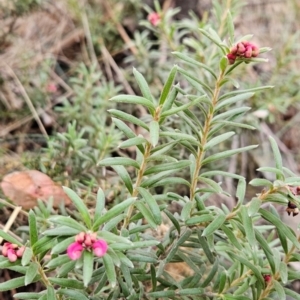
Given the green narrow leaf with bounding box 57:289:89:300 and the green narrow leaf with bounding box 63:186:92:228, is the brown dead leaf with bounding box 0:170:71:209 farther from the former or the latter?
the green narrow leaf with bounding box 63:186:92:228

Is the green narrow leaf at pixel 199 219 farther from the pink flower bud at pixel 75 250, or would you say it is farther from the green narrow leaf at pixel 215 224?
the pink flower bud at pixel 75 250

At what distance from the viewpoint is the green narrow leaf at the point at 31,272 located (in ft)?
3.38

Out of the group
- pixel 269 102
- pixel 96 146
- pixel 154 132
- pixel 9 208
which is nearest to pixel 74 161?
pixel 96 146

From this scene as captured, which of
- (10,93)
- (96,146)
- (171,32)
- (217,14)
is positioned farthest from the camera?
(10,93)

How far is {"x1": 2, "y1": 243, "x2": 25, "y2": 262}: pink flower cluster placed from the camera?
104 centimetres

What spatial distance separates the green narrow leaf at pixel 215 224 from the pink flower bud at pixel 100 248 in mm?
301

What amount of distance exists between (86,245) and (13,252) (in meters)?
0.20

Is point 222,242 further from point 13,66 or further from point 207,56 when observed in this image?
point 13,66

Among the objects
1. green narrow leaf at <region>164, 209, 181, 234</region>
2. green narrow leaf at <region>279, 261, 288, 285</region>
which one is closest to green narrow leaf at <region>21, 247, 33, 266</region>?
green narrow leaf at <region>164, 209, 181, 234</region>

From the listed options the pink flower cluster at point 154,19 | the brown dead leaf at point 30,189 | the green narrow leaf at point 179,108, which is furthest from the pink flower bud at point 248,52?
the pink flower cluster at point 154,19

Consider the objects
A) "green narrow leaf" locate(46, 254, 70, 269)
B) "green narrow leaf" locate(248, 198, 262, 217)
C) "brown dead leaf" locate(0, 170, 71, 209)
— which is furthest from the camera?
"brown dead leaf" locate(0, 170, 71, 209)

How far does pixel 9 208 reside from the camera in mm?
1945

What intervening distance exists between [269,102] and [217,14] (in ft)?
1.79

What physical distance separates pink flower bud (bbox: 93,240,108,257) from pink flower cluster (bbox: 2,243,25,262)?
0.19m
